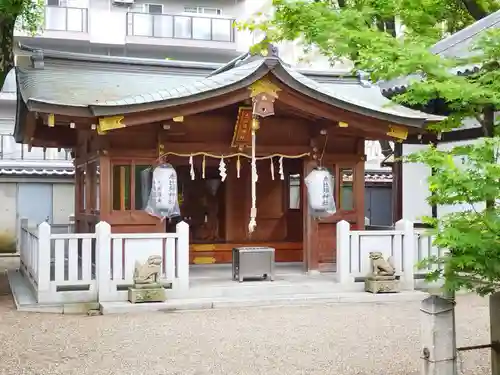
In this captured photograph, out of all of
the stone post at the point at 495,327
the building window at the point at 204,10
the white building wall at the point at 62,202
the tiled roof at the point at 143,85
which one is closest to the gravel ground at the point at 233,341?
the stone post at the point at 495,327

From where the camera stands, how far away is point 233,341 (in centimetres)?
771

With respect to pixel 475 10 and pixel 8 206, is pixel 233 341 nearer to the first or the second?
pixel 475 10

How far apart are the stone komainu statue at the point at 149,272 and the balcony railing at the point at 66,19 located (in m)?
18.7

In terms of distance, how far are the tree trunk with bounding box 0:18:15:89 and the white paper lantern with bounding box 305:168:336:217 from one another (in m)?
6.07

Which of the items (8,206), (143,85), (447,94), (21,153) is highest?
(143,85)

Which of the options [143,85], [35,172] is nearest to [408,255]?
[143,85]

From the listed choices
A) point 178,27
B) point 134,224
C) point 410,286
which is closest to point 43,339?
point 134,224

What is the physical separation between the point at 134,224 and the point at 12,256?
10.4 meters

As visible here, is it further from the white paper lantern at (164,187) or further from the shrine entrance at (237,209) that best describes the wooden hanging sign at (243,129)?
the white paper lantern at (164,187)

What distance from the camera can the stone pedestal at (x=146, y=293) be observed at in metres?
9.84

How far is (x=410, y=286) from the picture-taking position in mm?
11406

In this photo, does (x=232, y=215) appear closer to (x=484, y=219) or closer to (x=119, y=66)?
(x=119, y=66)

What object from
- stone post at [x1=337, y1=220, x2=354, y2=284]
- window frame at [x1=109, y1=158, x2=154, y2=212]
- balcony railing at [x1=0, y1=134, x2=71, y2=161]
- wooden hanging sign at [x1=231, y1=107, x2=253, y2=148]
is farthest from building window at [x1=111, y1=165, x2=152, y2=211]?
balcony railing at [x1=0, y1=134, x2=71, y2=161]

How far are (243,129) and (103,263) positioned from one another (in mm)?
3757
